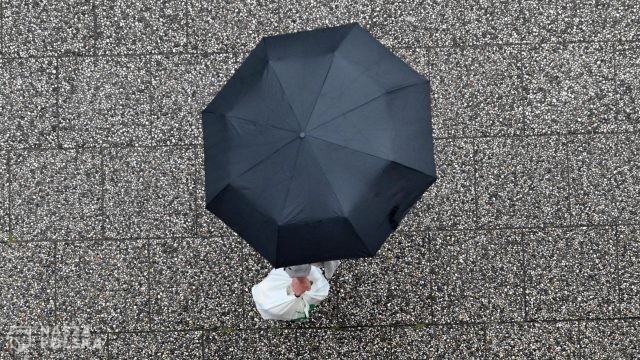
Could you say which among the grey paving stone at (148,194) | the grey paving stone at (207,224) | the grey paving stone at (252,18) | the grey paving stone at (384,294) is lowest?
the grey paving stone at (384,294)

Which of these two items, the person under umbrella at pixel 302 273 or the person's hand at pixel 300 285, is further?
the person's hand at pixel 300 285

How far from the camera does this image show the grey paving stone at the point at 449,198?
4.98 metres

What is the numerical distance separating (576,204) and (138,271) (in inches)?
125

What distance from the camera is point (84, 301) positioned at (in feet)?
16.2

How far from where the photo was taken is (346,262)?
4.96 m

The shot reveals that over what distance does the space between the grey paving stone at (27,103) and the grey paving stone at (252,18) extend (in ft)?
3.69

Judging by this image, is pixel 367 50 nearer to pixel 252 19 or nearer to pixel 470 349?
pixel 252 19

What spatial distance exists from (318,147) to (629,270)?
2.82 meters

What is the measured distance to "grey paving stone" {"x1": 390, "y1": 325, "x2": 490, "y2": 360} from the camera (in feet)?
16.2

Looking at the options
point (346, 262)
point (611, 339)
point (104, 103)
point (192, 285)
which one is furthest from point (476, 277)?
point (104, 103)

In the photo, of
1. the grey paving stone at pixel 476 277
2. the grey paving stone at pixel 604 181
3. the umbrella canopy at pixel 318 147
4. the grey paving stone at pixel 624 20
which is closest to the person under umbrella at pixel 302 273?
the umbrella canopy at pixel 318 147

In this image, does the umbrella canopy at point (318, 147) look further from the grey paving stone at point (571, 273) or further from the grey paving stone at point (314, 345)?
the grey paving stone at point (571, 273)

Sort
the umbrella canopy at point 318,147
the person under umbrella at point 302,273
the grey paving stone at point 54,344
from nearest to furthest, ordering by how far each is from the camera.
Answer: the umbrella canopy at point 318,147 → the person under umbrella at point 302,273 → the grey paving stone at point 54,344

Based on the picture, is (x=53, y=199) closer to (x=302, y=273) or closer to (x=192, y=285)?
(x=192, y=285)
